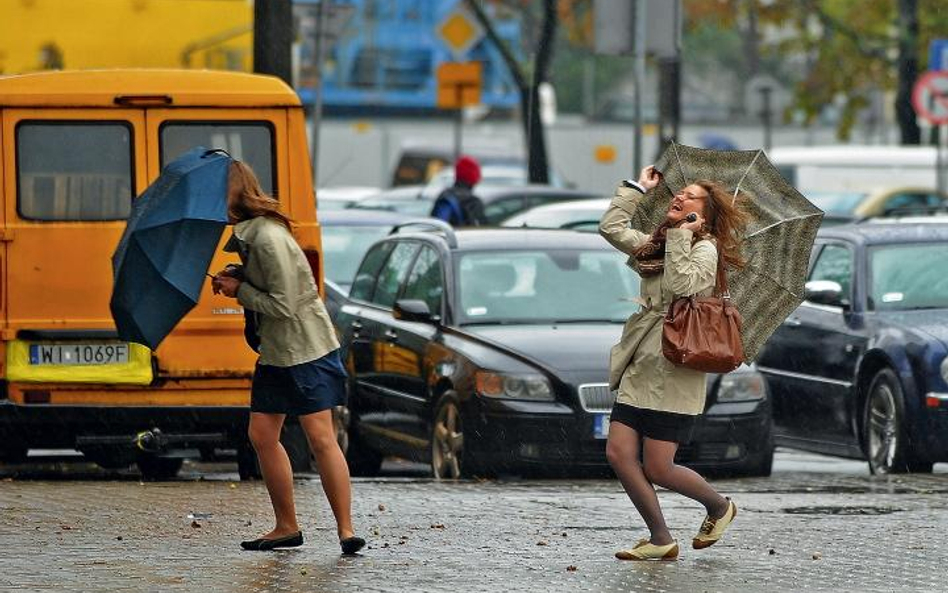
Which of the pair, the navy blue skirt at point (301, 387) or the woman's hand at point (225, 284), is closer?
the woman's hand at point (225, 284)

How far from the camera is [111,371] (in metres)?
13.2

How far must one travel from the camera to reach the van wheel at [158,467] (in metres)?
14.4

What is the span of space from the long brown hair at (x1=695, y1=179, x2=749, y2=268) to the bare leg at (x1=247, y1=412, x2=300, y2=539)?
179cm

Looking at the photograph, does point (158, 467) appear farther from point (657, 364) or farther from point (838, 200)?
point (838, 200)

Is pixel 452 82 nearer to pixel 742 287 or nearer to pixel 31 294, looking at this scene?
pixel 31 294

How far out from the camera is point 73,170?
13.4m

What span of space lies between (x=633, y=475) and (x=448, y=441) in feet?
14.6

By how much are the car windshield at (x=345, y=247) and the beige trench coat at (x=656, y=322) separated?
867 cm

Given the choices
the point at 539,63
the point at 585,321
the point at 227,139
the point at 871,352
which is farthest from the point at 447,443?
the point at 539,63

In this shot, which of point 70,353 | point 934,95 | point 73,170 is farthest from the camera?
point 934,95

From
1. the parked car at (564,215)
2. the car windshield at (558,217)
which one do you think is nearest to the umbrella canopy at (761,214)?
the parked car at (564,215)

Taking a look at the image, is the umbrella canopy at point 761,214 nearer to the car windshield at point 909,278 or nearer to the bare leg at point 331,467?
the bare leg at point 331,467

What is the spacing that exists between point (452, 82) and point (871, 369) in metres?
15.9

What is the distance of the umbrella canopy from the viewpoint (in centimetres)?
1028
